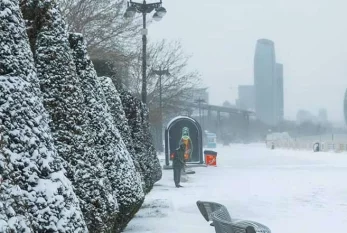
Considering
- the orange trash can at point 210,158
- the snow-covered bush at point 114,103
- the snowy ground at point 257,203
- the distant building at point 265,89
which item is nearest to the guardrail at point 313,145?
the orange trash can at point 210,158

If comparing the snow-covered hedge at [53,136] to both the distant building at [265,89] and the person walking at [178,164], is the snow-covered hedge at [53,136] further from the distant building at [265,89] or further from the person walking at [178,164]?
the distant building at [265,89]

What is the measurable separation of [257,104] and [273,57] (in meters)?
16.0

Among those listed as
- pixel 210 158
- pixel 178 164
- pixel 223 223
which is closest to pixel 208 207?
pixel 223 223

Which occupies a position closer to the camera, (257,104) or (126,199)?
(126,199)

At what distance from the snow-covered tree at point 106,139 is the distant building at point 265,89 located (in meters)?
117

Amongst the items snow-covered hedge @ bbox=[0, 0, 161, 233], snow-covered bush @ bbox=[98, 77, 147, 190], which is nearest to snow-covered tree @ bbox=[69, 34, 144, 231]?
snow-covered hedge @ bbox=[0, 0, 161, 233]

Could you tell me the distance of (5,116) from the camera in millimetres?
3012

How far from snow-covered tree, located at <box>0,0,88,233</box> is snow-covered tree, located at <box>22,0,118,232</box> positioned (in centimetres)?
122

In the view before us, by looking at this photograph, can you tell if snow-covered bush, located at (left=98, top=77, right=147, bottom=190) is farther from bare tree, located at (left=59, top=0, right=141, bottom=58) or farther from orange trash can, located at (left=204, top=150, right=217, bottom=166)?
orange trash can, located at (left=204, top=150, right=217, bottom=166)

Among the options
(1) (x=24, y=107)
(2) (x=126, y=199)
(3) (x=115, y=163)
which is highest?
(1) (x=24, y=107)

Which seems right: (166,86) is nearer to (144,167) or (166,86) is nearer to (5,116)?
(144,167)

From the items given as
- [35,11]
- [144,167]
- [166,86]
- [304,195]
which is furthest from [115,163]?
[166,86]

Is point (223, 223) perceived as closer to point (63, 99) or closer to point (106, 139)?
point (63, 99)

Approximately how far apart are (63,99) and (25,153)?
177 cm
